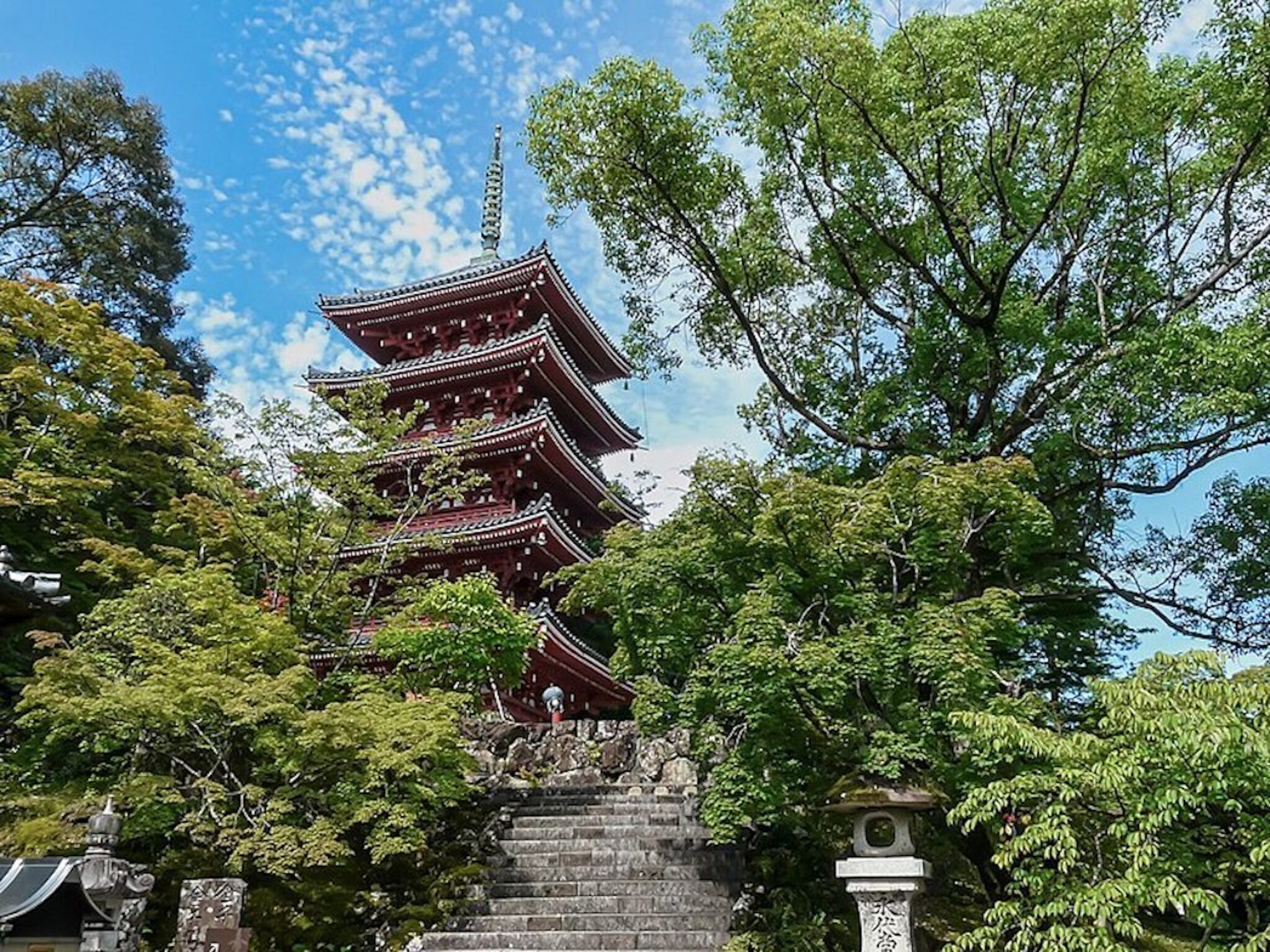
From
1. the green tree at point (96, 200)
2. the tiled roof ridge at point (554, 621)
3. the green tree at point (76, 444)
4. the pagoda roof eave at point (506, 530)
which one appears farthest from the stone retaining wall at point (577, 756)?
the green tree at point (96, 200)

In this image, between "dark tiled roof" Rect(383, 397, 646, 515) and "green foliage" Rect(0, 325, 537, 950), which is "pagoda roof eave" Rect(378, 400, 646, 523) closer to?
"dark tiled roof" Rect(383, 397, 646, 515)

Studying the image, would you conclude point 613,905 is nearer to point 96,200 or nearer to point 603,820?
point 603,820

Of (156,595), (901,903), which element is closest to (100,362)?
(156,595)

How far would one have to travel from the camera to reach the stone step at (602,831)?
10672mm

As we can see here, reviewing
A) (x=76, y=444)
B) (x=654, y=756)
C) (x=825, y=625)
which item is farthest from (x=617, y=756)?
(x=76, y=444)

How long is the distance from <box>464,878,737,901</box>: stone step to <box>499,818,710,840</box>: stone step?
0.93 m

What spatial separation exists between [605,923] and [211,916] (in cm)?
371

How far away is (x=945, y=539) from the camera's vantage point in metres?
8.34

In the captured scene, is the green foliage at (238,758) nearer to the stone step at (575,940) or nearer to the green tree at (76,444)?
the stone step at (575,940)

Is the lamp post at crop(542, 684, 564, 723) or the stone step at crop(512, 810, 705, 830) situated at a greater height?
the lamp post at crop(542, 684, 564, 723)

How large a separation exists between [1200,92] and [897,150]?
133 inches

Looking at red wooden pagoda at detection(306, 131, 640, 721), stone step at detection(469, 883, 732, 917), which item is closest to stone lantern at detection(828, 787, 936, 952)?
stone step at detection(469, 883, 732, 917)

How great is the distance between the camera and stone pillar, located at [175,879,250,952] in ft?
23.4

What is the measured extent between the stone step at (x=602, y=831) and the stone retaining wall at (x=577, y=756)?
1.15 meters
